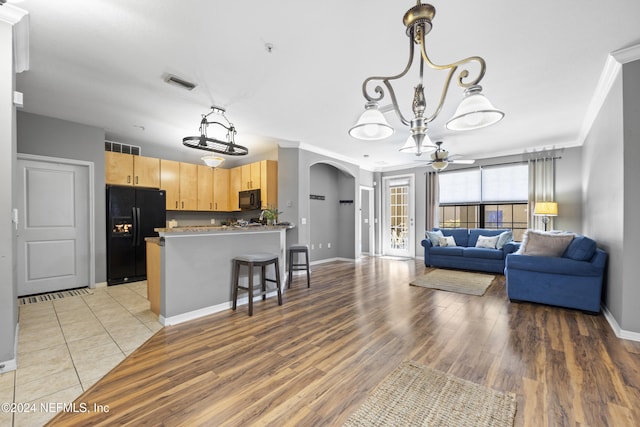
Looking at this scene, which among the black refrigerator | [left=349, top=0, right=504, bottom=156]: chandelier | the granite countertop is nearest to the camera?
[left=349, top=0, right=504, bottom=156]: chandelier

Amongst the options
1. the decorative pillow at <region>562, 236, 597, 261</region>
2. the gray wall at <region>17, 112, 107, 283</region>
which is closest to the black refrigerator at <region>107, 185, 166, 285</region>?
the gray wall at <region>17, 112, 107, 283</region>

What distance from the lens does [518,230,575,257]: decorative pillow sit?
3595mm

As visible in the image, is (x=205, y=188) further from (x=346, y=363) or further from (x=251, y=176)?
(x=346, y=363)

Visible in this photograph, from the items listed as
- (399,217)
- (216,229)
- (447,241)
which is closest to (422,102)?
(216,229)

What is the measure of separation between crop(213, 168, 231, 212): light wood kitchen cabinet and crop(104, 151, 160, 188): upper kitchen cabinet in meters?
1.26

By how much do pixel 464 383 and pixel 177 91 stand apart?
13.4 ft

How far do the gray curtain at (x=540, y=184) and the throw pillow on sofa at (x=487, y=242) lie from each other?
93cm

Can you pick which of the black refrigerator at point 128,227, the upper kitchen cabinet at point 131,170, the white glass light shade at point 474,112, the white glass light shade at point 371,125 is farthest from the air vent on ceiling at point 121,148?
the white glass light shade at point 474,112

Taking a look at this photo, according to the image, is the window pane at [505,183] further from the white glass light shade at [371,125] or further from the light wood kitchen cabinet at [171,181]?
the light wood kitchen cabinet at [171,181]

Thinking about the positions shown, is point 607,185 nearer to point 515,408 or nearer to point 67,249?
point 515,408

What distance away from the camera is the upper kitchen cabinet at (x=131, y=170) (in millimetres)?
4773

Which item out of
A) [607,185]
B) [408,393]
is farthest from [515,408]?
[607,185]

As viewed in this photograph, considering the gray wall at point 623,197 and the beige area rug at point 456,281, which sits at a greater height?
the gray wall at point 623,197

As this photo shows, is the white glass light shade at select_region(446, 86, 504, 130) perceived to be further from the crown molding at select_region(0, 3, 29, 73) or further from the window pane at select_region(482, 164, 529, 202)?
the window pane at select_region(482, 164, 529, 202)
